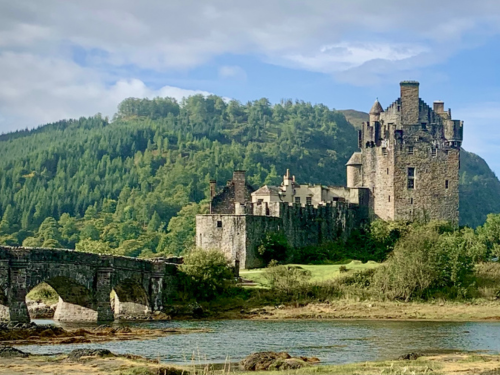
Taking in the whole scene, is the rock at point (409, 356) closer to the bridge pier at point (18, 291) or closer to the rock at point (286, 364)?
the rock at point (286, 364)

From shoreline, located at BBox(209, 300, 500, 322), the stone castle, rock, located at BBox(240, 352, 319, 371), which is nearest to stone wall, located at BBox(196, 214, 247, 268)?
the stone castle

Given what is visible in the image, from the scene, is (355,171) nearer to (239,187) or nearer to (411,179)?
(411,179)

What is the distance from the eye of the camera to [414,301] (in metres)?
73.8

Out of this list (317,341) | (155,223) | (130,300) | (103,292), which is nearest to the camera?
(317,341)

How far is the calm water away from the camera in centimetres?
4609

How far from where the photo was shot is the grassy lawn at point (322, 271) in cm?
7669

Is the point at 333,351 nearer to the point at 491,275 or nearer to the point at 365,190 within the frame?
the point at 491,275

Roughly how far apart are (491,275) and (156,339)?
3391 cm

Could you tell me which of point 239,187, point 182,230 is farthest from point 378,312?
point 182,230

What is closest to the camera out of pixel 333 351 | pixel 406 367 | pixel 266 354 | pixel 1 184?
pixel 406 367

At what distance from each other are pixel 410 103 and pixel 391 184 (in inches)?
319

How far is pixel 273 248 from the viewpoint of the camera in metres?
82.9

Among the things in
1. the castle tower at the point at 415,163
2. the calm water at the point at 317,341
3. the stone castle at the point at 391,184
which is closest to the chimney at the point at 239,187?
the stone castle at the point at 391,184

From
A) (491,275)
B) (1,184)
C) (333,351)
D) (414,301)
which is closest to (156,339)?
(333,351)
